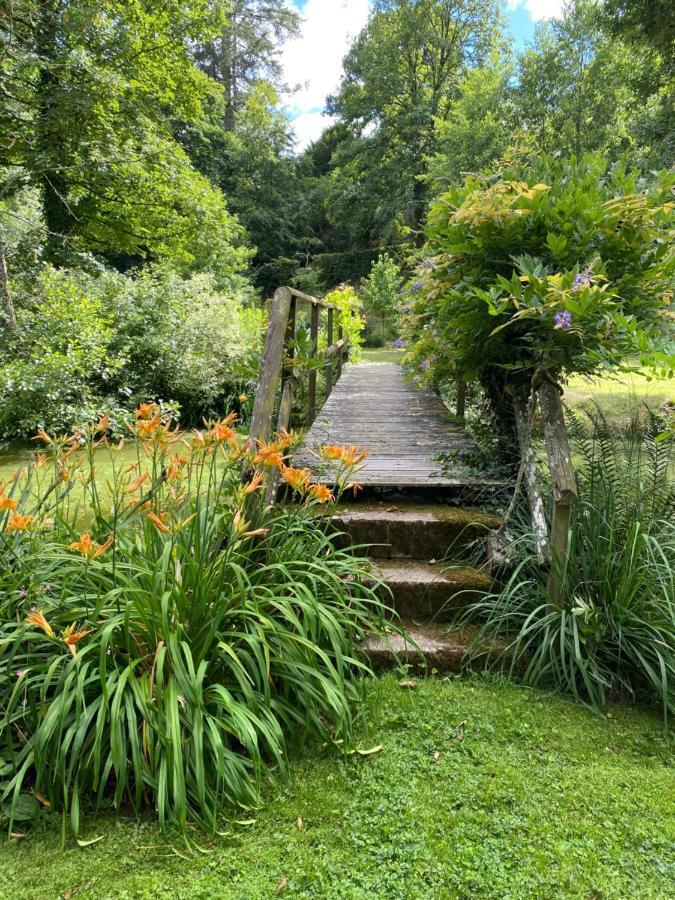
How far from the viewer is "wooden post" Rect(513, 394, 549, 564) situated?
2.38 m

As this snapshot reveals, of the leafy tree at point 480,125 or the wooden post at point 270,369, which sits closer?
the wooden post at point 270,369

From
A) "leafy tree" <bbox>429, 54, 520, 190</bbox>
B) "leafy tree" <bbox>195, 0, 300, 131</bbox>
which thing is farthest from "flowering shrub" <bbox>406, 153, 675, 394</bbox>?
"leafy tree" <bbox>195, 0, 300, 131</bbox>

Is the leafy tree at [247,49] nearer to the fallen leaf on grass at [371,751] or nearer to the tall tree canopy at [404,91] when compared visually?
the tall tree canopy at [404,91]

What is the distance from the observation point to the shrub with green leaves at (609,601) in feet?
6.76

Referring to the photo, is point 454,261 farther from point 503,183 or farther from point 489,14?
point 489,14

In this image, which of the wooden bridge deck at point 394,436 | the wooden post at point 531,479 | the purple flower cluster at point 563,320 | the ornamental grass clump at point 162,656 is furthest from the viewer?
the wooden bridge deck at point 394,436

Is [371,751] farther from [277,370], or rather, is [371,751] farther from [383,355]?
[383,355]

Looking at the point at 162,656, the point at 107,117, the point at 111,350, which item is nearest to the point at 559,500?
the point at 162,656

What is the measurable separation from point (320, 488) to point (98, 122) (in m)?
9.89

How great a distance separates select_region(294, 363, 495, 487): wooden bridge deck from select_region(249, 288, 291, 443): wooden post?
0.88ft

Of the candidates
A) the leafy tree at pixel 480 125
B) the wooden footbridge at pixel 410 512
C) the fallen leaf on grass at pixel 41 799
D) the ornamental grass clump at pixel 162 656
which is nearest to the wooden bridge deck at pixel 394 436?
the wooden footbridge at pixel 410 512

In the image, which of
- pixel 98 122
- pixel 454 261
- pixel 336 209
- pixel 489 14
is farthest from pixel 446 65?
pixel 454 261

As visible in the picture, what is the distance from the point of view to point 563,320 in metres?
2.22

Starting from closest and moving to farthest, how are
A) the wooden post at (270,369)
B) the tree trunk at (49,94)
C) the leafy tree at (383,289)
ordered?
the wooden post at (270,369) → the tree trunk at (49,94) → the leafy tree at (383,289)
